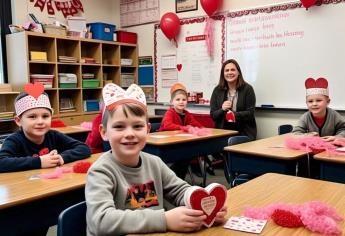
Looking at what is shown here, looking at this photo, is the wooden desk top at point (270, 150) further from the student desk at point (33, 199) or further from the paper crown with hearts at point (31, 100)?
the paper crown with hearts at point (31, 100)

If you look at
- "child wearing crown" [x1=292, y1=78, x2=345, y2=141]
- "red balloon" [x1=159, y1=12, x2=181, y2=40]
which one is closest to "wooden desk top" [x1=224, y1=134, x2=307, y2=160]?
"child wearing crown" [x1=292, y1=78, x2=345, y2=141]

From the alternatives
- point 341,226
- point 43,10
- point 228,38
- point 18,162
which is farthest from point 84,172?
point 43,10

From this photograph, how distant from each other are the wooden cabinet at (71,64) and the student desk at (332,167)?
13.2 feet

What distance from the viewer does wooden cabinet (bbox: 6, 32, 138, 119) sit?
16.4ft

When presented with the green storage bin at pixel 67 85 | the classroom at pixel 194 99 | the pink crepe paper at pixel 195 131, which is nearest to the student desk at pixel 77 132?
the classroom at pixel 194 99

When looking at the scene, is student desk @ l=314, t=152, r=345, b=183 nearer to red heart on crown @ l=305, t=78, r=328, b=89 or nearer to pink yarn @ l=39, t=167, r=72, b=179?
red heart on crown @ l=305, t=78, r=328, b=89

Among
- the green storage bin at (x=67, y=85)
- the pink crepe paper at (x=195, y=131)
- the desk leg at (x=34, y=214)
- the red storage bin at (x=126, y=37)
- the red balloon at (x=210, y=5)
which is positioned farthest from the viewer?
the red storage bin at (x=126, y=37)

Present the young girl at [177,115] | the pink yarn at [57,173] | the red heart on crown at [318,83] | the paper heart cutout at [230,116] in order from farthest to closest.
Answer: the paper heart cutout at [230,116]
the young girl at [177,115]
the red heart on crown at [318,83]
the pink yarn at [57,173]

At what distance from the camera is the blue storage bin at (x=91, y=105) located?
5742mm

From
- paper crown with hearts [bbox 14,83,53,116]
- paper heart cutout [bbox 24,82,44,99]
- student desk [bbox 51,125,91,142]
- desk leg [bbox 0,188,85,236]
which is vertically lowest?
desk leg [bbox 0,188,85,236]

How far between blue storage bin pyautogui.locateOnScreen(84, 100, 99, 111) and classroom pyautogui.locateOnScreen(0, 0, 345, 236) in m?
0.02

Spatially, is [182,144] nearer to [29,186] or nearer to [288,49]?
[29,186]

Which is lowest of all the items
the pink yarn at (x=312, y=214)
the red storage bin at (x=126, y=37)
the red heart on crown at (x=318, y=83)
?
the pink yarn at (x=312, y=214)

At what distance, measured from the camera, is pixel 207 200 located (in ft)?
3.62
